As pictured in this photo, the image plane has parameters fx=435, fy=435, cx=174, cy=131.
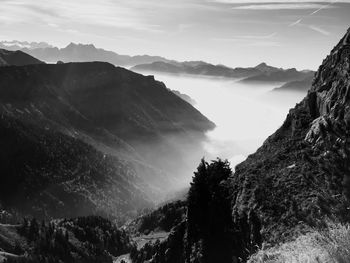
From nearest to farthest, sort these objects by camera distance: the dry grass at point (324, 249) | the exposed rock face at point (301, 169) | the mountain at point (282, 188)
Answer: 1. the dry grass at point (324, 249)
2. the exposed rock face at point (301, 169)
3. the mountain at point (282, 188)

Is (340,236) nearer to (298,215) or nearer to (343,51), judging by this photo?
(298,215)

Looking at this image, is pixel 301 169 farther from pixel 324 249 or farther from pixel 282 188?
pixel 324 249

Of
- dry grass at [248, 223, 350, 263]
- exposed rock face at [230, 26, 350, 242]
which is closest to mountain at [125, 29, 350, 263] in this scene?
exposed rock face at [230, 26, 350, 242]

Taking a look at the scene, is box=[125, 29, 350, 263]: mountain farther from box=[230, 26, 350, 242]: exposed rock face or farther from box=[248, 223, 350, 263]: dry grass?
box=[248, 223, 350, 263]: dry grass

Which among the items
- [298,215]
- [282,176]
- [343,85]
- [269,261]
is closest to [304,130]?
[343,85]

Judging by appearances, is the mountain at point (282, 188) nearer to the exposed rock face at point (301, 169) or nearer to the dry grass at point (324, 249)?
the exposed rock face at point (301, 169)

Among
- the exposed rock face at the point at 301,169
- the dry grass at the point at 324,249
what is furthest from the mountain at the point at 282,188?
the dry grass at the point at 324,249

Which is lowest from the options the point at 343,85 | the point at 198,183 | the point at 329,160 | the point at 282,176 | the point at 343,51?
the point at 198,183

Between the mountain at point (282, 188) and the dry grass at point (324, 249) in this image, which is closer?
the dry grass at point (324, 249)
